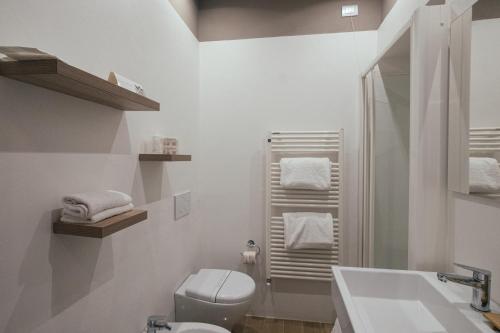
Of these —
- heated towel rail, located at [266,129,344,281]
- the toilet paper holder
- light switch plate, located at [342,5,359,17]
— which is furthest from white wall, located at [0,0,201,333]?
light switch plate, located at [342,5,359,17]

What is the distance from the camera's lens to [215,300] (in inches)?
62.2

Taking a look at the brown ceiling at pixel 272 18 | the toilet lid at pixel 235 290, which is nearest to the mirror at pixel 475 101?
the brown ceiling at pixel 272 18

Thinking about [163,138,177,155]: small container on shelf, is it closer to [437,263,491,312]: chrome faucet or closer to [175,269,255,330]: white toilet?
[175,269,255,330]: white toilet

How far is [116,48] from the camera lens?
1113 mm

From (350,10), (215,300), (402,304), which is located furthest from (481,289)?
(350,10)

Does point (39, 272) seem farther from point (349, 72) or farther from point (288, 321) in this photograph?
point (349, 72)

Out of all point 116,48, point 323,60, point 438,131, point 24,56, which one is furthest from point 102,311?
point 323,60

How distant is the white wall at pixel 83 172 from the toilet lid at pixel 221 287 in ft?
0.60

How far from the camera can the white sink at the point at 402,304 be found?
0.83 m

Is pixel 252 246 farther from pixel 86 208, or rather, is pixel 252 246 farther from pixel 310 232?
pixel 86 208

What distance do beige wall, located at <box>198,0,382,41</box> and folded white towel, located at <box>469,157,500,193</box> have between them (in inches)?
58.3

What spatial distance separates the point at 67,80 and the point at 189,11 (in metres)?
1.61

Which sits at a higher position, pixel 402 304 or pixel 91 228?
pixel 91 228

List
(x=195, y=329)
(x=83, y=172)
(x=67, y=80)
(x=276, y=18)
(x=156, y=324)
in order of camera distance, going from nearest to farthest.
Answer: (x=67, y=80)
(x=83, y=172)
(x=156, y=324)
(x=195, y=329)
(x=276, y=18)
